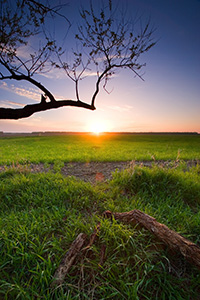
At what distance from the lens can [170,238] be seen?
80.9 inches

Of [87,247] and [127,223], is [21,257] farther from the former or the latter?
[127,223]

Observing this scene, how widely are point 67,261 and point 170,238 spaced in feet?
4.23

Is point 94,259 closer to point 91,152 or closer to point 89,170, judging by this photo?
point 89,170

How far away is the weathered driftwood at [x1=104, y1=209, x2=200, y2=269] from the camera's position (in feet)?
6.33

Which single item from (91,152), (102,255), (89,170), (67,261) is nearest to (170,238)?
(102,255)

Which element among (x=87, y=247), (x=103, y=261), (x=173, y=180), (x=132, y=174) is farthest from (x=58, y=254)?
(x=173, y=180)

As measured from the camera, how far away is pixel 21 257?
83.9 inches

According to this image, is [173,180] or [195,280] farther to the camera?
[173,180]

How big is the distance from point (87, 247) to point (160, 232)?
3.14ft

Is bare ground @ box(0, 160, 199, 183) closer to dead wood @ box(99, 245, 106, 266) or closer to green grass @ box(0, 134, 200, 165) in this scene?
green grass @ box(0, 134, 200, 165)

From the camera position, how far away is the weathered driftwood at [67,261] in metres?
1.75

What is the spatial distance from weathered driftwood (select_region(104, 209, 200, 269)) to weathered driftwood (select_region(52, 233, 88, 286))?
0.72 meters

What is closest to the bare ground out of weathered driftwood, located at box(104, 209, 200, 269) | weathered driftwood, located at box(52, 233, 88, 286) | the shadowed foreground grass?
the shadowed foreground grass

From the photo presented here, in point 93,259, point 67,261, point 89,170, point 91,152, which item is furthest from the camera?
point 91,152
